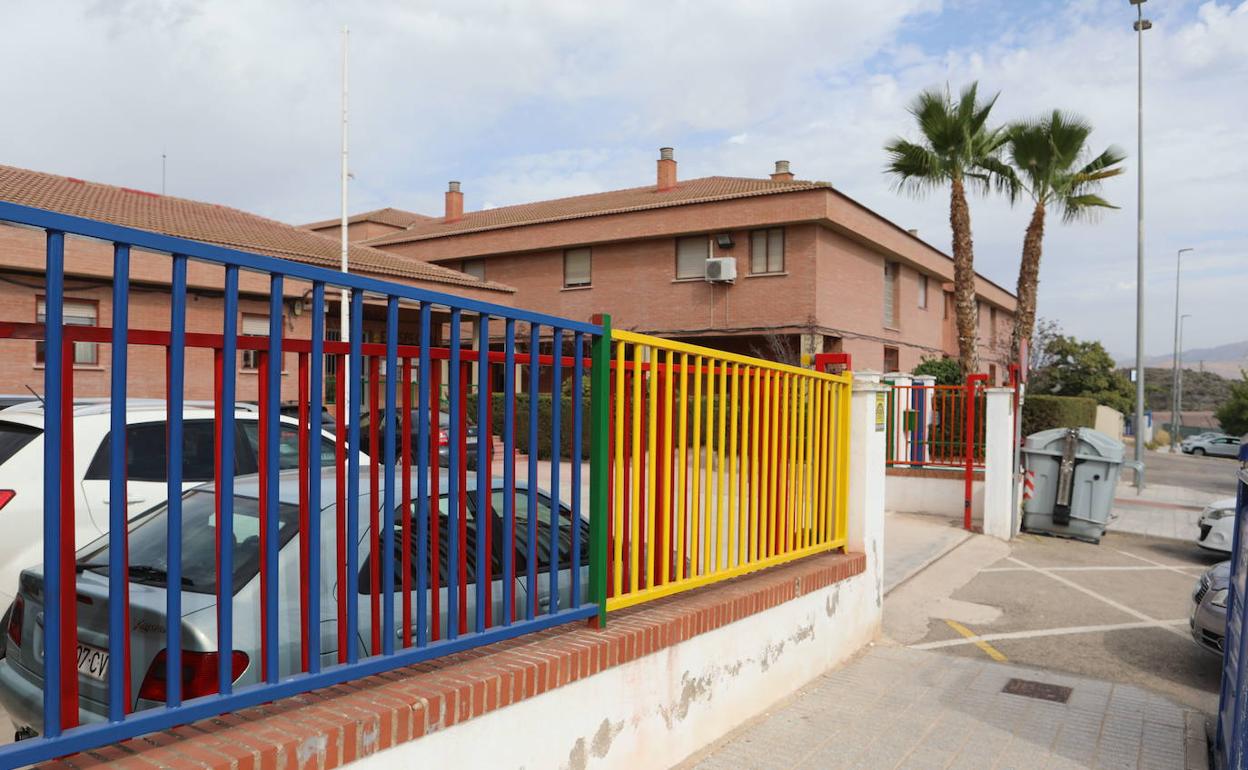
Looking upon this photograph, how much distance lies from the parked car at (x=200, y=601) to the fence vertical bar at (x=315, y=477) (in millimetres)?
218

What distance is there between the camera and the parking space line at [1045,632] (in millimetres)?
7066

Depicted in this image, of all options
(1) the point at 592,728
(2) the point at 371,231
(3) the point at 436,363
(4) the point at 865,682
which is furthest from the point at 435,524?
(2) the point at 371,231

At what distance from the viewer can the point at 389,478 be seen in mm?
2879

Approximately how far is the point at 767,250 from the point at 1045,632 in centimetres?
1932

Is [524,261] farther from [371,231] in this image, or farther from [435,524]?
[435,524]

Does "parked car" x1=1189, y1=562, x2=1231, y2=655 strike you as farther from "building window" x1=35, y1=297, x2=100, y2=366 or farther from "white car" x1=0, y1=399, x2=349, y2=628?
"building window" x1=35, y1=297, x2=100, y2=366

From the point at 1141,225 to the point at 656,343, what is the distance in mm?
21809

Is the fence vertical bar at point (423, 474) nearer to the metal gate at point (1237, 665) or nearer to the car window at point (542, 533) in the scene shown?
the car window at point (542, 533)

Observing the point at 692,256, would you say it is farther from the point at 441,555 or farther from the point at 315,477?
the point at 315,477

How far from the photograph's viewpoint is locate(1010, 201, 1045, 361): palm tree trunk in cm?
2061

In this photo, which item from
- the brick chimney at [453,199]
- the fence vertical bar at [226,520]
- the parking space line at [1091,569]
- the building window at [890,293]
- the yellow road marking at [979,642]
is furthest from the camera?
the brick chimney at [453,199]

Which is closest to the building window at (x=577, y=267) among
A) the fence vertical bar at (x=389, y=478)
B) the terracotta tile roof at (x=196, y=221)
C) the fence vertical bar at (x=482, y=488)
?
the terracotta tile roof at (x=196, y=221)

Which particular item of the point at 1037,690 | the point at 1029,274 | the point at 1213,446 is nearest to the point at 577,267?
the point at 1029,274

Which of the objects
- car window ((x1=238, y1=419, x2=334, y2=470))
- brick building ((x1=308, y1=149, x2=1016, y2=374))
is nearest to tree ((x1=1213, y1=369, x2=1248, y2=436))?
brick building ((x1=308, y1=149, x2=1016, y2=374))
